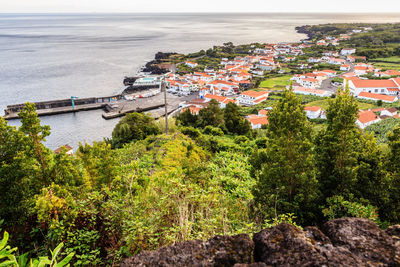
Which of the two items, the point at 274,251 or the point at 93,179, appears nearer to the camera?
the point at 274,251

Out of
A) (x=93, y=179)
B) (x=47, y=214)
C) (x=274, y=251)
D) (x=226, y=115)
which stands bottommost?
(x=226, y=115)

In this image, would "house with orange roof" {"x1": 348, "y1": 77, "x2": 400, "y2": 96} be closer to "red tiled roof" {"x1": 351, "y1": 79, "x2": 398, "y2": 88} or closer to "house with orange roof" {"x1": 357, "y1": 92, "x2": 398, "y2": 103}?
"red tiled roof" {"x1": 351, "y1": 79, "x2": 398, "y2": 88}

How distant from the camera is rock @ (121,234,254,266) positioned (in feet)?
7.55

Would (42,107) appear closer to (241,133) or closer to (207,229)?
(241,133)

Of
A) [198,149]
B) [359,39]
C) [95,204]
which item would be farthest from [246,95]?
[359,39]

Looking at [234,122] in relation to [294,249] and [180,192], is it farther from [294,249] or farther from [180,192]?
[294,249]

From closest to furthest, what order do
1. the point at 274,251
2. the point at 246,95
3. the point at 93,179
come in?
the point at 274,251, the point at 93,179, the point at 246,95

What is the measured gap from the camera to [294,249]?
7.34 ft

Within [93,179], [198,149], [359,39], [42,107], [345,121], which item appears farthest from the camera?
[359,39]

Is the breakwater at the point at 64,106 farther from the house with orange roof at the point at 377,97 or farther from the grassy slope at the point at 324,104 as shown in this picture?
the house with orange roof at the point at 377,97

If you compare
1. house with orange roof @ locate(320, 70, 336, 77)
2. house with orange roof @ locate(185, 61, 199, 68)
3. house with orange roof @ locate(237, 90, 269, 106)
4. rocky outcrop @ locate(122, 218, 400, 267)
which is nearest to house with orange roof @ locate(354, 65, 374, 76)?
house with orange roof @ locate(320, 70, 336, 77)

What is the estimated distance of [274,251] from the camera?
2.31 metres

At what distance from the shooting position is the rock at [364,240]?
212 cm

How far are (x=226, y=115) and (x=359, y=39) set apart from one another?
101m
